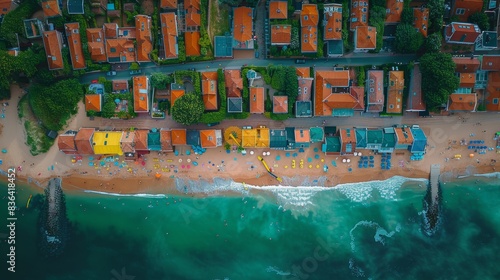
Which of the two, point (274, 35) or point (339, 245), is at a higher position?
point (274, 35)

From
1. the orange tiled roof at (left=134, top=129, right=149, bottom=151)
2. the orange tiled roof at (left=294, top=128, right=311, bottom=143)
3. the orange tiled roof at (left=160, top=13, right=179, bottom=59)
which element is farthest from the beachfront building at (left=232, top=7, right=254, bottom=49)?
the orange tiled roof at (left=134, top=129, right=149, bottom=151)

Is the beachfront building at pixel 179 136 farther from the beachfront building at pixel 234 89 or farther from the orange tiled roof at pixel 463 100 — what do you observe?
the orange tiled roof at pixel 463 100

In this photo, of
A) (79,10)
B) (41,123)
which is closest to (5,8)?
(79,10)

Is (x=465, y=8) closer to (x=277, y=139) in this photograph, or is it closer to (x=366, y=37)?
(x=366, y=37)

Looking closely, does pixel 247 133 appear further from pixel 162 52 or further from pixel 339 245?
pixel 339 245

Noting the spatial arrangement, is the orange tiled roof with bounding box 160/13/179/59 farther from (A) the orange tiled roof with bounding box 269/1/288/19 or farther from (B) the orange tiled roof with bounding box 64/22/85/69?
(A) the orange tiled roof with bounding box 269/1/288/19

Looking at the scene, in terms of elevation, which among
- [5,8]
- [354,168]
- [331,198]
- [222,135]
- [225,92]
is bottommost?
[331,198]
